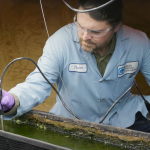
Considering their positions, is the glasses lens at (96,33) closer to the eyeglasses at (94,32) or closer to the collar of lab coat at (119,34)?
the eyeglasses at (94,32)

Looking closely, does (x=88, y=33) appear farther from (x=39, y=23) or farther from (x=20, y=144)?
(x=39, y=23)

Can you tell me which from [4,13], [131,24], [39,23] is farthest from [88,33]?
[4,13]

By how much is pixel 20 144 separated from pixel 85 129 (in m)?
0.39

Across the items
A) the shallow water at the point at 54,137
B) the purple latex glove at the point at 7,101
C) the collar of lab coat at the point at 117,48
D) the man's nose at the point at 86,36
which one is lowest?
the shallow water at the point at 54,137

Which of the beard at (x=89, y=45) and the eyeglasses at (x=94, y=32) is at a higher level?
the eyeglasses at (x=94, y=32)

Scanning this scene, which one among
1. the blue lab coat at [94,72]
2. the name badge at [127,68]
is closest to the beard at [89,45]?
the blue lab coat at [94,72]

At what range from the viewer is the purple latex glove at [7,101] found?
1238 millimetres

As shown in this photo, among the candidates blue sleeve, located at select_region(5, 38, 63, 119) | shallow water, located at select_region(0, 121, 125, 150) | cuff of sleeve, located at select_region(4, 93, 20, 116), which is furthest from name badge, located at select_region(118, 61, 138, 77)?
cuff of sleeve, located at select_region(4, 93, 20, 116)

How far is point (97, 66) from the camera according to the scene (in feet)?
5.82

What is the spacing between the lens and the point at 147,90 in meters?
2.61

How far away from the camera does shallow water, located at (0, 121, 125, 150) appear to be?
1.30m

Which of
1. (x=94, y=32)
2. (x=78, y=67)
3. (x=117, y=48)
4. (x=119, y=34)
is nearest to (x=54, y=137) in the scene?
(x=78, y=67)

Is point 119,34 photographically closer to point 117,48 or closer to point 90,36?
point 117,48

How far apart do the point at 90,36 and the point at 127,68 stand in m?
0.45
